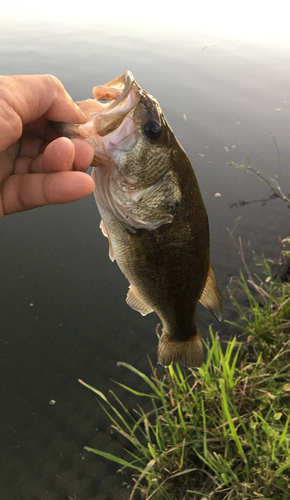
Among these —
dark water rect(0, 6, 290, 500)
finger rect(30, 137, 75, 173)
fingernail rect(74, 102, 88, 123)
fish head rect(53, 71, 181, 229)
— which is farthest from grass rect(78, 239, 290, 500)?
fingernail rect(74, 102, 88, 123)

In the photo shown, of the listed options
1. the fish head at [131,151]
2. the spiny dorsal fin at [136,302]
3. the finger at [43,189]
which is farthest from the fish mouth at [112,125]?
the spiny dorsal fin at [136,302]

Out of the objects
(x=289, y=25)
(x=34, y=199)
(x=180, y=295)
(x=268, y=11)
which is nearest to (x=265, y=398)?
(x=180, y=295)

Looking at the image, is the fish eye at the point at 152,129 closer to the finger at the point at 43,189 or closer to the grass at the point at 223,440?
the finger at the point at 43,189

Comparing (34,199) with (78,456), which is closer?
(34,199)

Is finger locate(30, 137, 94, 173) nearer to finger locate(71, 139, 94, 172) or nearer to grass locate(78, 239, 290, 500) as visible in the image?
finger locate(71, 139, 94, 172)

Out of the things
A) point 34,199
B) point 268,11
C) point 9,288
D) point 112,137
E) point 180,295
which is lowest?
point 9,288

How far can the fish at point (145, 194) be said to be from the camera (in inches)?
50.4

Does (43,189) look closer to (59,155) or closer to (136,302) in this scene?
(59,155)

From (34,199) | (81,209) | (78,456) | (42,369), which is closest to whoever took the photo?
(34,199)

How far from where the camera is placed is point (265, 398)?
2.11 meters

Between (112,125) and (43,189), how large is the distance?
1.30ft

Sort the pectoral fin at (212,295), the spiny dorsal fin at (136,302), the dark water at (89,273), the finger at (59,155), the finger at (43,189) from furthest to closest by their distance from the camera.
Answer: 1. the dark water at (89,273)
2. the spiny dorsal fin at (136,302)
3. the pectoral fin at (212,295)
4. the finger at (43,189)
5. the finger at (59,155)

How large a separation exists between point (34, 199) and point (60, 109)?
0.40 m

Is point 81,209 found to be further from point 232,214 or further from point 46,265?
point 232,214
